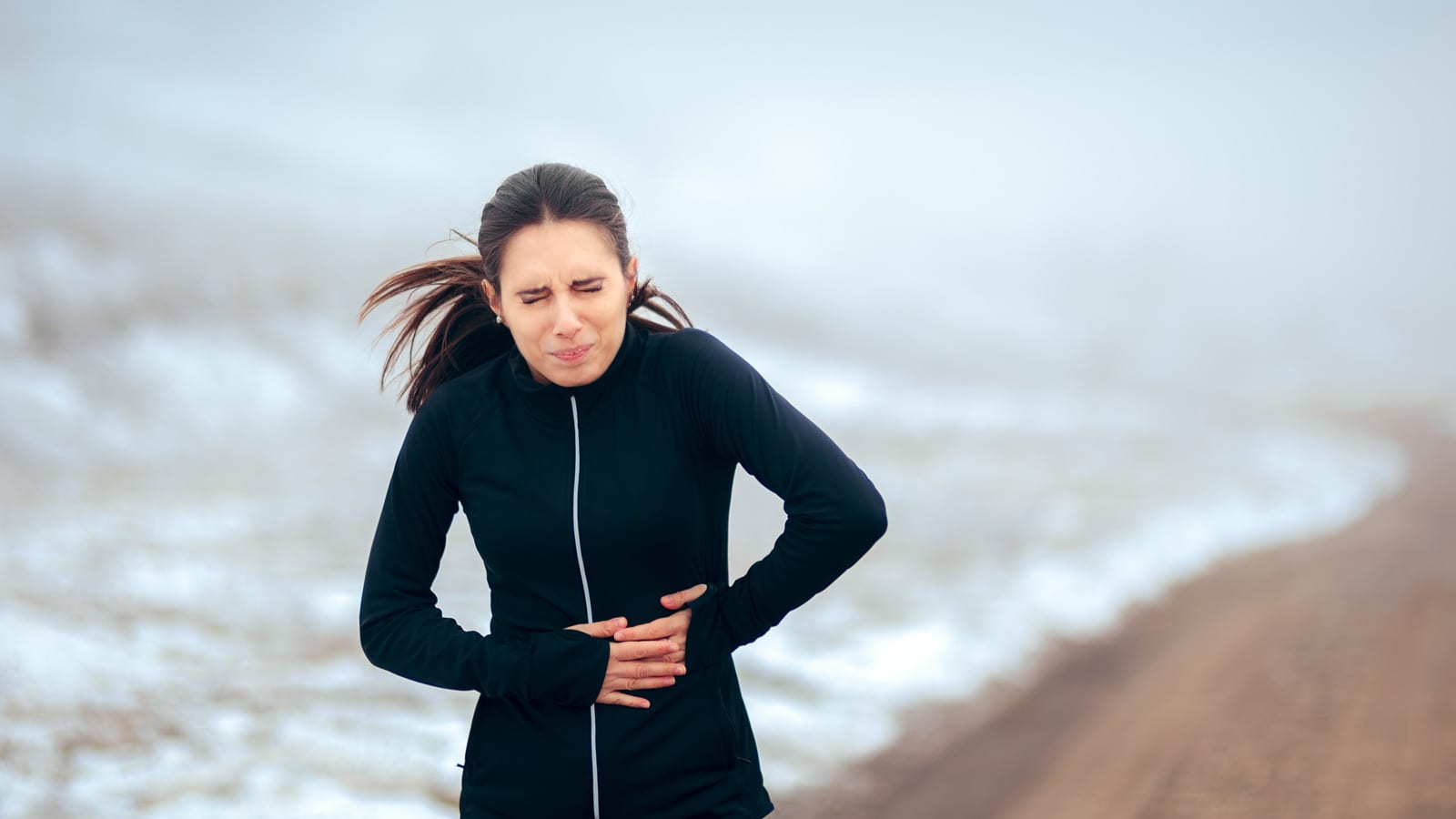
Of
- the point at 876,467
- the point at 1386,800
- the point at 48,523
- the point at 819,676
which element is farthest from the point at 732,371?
the point at 876,467

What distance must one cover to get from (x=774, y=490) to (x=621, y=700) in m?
0.35

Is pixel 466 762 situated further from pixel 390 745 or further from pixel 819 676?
pixel 819 676

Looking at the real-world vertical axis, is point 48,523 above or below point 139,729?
above

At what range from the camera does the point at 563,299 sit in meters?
1.58

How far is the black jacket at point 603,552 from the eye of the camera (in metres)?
1.57

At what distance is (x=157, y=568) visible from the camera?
5.67 metres

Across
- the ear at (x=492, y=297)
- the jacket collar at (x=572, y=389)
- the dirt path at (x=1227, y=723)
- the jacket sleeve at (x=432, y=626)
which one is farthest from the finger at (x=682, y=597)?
the dirt path at (x=1227, y=723)

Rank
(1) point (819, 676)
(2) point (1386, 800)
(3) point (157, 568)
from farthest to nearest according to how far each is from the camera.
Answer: (3) point (157, 568)
(1) point (819, 676)
(2) point (1386, 800)

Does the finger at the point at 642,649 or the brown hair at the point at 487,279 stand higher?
the brown hair at the point at 487,279

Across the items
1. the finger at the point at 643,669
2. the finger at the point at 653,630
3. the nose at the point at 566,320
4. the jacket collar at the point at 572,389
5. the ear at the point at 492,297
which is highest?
the ear at the point at 492,297

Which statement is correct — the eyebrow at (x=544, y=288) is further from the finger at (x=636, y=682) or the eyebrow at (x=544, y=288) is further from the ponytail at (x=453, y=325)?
the finger at (x=636, y=682)

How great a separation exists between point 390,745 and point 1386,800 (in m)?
3.02

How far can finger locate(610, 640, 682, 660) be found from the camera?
157 cm

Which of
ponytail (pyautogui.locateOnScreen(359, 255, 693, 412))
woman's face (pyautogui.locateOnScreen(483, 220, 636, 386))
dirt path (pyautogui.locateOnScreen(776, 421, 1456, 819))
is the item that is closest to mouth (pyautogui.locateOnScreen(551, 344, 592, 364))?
woman's face (pyautogui.locateOnScreen(483, 220, 636, 386))
